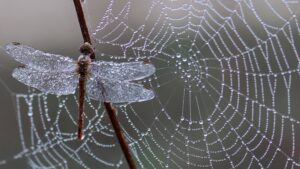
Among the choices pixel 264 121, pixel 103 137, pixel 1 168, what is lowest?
pixel 1 168

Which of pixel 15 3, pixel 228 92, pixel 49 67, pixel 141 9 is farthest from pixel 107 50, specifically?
pixel 15 3

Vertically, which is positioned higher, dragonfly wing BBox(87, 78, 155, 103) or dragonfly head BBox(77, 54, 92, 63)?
dragonfly head BBox(77, 54, 92, 63)

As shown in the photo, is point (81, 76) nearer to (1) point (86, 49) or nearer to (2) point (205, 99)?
(1) point (86, 49)

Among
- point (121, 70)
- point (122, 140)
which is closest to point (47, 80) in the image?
point (121, 70)

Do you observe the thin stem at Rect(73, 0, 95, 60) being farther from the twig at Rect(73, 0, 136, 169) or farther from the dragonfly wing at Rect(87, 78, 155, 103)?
the dragonfly wing at Rect(87, 78, 155, 103)

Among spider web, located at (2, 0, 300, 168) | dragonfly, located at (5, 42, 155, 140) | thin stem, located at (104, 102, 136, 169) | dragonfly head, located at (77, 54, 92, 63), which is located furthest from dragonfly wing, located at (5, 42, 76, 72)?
spider web, located at (2, 0, 300, 168)

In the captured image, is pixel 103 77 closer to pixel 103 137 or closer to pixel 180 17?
pixel 180 17

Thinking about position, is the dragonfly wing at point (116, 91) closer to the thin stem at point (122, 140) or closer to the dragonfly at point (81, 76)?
the dragonfly at point (81, 76)
